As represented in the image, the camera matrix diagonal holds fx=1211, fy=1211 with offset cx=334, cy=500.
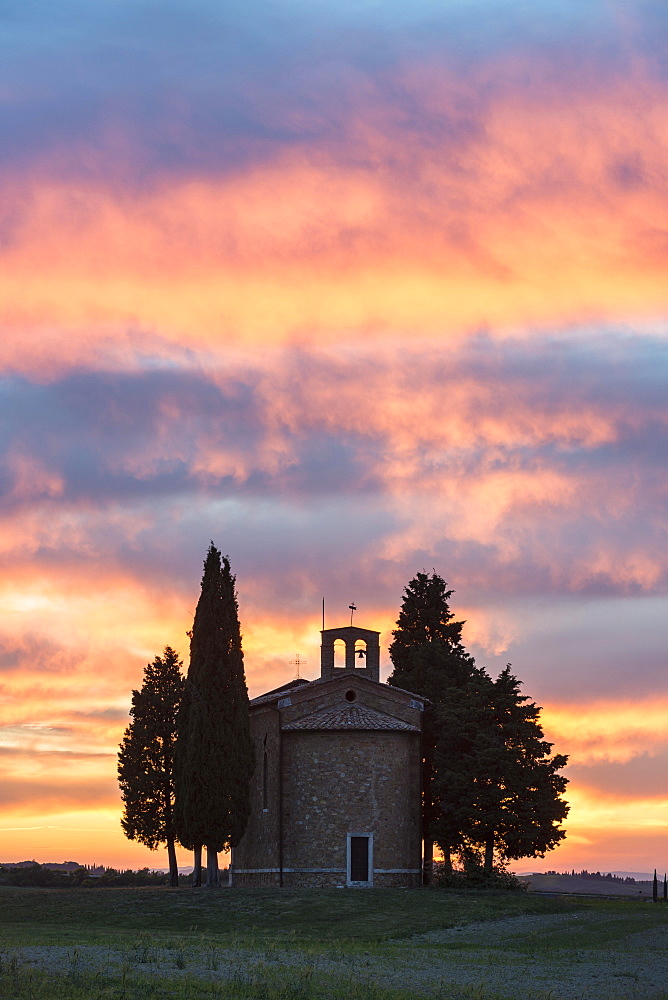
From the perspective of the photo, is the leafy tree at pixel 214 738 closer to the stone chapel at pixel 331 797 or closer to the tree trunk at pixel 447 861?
the stone chapel at pixel 331 797

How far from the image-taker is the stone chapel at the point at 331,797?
5197cm

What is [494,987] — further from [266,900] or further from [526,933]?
[266,900]

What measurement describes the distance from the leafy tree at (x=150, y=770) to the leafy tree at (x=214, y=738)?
4858mm

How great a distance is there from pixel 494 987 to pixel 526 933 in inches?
530

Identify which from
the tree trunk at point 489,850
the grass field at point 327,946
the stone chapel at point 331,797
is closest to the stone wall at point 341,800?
the stone chapel at point 331,797

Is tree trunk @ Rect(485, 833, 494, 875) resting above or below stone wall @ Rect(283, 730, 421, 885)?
below

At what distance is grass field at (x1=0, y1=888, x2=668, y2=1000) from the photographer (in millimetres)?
22000

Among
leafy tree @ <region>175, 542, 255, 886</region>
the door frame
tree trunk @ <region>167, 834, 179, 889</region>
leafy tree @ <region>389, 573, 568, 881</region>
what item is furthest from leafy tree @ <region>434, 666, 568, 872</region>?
tree trunk @ <region>167, 834, 179, 889</region>

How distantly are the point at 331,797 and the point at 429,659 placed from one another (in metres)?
12.3

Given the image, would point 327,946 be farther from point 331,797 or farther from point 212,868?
point 212,868

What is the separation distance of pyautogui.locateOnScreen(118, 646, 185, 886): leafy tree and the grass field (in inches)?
265

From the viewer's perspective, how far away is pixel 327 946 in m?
32.2

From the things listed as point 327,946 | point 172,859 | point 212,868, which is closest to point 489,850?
point 212,868

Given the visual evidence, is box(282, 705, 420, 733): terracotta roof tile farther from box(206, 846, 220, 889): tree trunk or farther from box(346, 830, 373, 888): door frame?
box(206, 846, 220, 889): tree trunk
